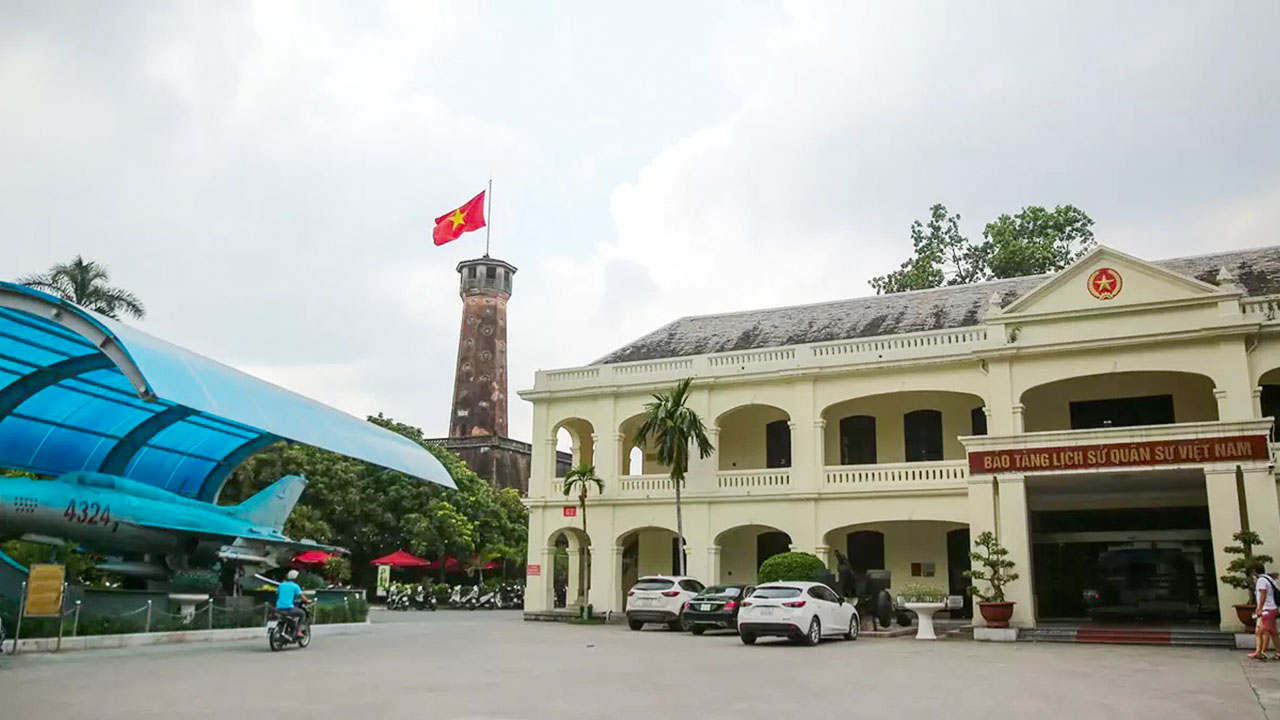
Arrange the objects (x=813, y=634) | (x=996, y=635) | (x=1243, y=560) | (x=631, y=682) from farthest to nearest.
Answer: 1. (x=996, y=635)
2. (x=1243, y=560)
3. (x=813, y=634)
4. (x=631, y=682)

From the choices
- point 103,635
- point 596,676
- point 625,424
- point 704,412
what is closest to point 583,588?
point 625,424

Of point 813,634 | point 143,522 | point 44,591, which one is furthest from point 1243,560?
point 143,522

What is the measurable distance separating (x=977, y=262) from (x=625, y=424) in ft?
64.9

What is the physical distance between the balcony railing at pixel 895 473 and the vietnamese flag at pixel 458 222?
20289 millimetres

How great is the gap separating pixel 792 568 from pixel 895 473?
165 inches

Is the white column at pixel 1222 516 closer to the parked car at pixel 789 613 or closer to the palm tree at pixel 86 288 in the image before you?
the parked car at pixel 789 613

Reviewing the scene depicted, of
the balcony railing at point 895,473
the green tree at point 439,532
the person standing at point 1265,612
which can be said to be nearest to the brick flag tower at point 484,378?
the green tree at point 439,532

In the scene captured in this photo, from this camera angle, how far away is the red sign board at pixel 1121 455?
20922 mm

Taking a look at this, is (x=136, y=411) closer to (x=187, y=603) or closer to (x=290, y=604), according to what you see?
(x=187, y=603)

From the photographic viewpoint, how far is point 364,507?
39.9 meters

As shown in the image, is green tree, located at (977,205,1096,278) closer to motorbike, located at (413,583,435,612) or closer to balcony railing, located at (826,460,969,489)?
balcony railing, located at (826,460,969,489)

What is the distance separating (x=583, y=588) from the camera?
37750mm

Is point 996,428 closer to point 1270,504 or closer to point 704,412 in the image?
point 1270,504

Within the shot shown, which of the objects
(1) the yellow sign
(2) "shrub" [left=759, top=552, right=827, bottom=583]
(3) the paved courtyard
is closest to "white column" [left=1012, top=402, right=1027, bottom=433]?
(2) "shrub" [left=759, top=552, right=827, bottom=583]
